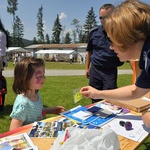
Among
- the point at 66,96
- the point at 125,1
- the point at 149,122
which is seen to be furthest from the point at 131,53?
the point at 66,96

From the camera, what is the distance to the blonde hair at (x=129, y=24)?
1236 mm

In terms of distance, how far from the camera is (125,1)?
140cm

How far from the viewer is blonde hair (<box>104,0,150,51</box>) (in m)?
1.24

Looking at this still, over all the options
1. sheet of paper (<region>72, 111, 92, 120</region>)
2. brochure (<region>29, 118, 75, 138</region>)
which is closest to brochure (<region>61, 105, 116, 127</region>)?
sheet of paper (<region>72, 111, 92, 120</region>)

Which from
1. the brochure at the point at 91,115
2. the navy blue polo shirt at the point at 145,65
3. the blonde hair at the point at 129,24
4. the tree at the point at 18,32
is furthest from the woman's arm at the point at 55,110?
the tree at the point at 18,32

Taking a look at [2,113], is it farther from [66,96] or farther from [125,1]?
[125,1]

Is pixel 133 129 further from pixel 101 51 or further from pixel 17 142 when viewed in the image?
pixel 101 51

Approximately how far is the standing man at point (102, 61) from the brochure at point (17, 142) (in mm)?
1988

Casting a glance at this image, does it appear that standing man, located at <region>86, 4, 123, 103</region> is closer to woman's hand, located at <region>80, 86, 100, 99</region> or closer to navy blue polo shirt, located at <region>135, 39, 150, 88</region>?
woman's hand, located at <region>80, 86, 100, 99</region>

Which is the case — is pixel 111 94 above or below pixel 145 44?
below

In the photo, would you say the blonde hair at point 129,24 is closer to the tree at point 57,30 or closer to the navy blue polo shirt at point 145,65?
the navy blue polo shirt at point 145,65

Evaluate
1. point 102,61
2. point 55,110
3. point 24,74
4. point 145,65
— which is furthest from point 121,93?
point 102,61

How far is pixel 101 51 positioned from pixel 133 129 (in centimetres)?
192

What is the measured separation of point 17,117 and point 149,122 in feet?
3.42
